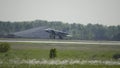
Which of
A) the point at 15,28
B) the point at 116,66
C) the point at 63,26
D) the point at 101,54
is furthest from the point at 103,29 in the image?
the point at 116,66

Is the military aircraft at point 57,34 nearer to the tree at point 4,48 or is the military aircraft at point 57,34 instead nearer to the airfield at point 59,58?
the airfield at point 59,58

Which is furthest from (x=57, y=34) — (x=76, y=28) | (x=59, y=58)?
(x=59, y=58)

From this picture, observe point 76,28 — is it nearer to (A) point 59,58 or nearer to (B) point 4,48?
(B) point 4,48

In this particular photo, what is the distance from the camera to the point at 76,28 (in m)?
84.4

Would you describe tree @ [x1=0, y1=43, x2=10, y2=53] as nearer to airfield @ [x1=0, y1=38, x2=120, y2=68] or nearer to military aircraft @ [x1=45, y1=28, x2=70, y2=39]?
airfield @ [x1=0, y1=38, x2=120, y2=68]

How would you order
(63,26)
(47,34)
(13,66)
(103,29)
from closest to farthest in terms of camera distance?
(13,66)
(47,34)
(103,29)
(63,26)

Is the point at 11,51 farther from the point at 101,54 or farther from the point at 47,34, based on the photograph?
the point at 47,34

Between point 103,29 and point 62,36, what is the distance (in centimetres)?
2266

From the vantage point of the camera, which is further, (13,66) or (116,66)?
(116,66)

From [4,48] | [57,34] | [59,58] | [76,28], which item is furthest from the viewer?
[76,28]

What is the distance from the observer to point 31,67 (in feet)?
63.6

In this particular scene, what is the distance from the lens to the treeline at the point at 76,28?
73125mm

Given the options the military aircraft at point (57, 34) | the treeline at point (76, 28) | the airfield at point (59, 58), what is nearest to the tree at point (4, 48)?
the airfield at point (59, 58)

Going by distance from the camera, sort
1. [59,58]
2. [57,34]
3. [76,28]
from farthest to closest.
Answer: [76,28], [57,34], [59,58]
